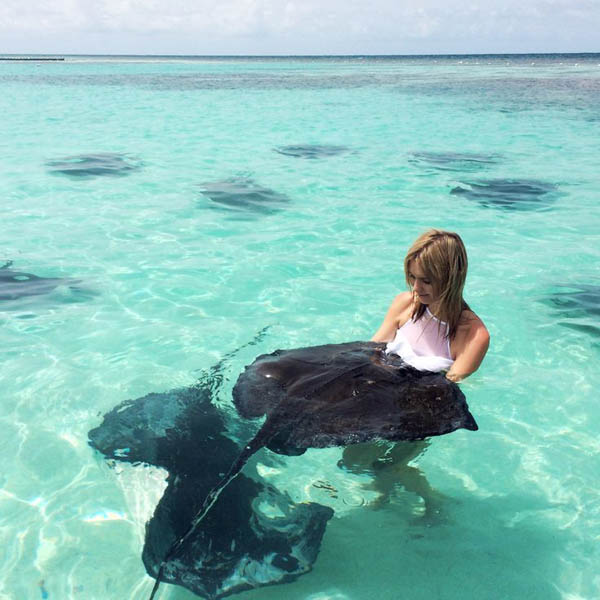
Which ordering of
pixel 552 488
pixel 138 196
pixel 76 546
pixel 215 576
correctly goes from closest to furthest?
pixel 215 576
pixel 76 546
pixel 552 488
pixel 138 196

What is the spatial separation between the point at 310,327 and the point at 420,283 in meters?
3.28

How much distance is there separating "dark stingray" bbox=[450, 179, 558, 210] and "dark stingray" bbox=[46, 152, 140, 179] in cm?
729

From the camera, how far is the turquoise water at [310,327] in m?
3.64

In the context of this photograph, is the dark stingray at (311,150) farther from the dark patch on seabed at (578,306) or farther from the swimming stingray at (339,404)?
the swimming stingray at (339,404)

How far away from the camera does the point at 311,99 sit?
3122cm

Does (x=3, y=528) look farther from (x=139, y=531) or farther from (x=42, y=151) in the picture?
(x=42, y=151)

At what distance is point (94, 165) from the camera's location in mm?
13953

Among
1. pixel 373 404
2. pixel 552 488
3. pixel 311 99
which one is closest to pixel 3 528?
pixel 373 404

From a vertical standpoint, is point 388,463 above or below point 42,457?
above

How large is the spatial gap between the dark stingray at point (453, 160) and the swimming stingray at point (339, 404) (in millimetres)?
11720

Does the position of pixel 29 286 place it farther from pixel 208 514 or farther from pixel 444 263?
pixel 444 263

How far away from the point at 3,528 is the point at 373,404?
2.43m

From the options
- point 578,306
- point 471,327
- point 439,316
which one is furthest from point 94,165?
point 471,327

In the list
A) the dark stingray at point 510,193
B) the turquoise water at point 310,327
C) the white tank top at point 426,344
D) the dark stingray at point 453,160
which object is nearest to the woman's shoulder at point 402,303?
the white tank top at point 426,344
